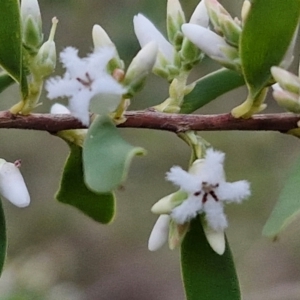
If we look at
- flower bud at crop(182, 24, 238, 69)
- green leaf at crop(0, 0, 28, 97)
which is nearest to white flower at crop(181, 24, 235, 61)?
flower bud at crop(182, 24, 238, 69)

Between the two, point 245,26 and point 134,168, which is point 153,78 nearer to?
point 134,168

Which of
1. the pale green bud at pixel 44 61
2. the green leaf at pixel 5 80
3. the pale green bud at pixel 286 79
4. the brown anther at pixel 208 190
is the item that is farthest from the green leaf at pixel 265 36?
the green leaf at pixel 5 80

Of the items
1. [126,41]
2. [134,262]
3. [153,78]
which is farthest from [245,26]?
[134,262]

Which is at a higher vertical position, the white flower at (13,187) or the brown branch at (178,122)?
the brown branch at (178,122)

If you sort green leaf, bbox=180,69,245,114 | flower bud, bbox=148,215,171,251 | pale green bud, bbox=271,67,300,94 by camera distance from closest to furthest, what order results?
1. pale green bud, bbox=271,67,300,94
2. flower bud, bbox=148,215,171,251
3. green leaf, bbox=180,69,245,114

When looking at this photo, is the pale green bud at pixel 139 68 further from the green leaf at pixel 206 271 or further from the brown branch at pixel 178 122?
the green leaf at pixel 206 271

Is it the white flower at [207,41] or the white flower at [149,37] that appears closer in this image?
the white flower at [207,41]

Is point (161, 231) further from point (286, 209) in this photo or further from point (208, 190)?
point (286, 209)

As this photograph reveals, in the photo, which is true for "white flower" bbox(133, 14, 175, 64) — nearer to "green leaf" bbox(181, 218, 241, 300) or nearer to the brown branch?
the brown branch

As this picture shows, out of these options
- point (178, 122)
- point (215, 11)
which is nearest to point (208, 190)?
point (178, 122)
